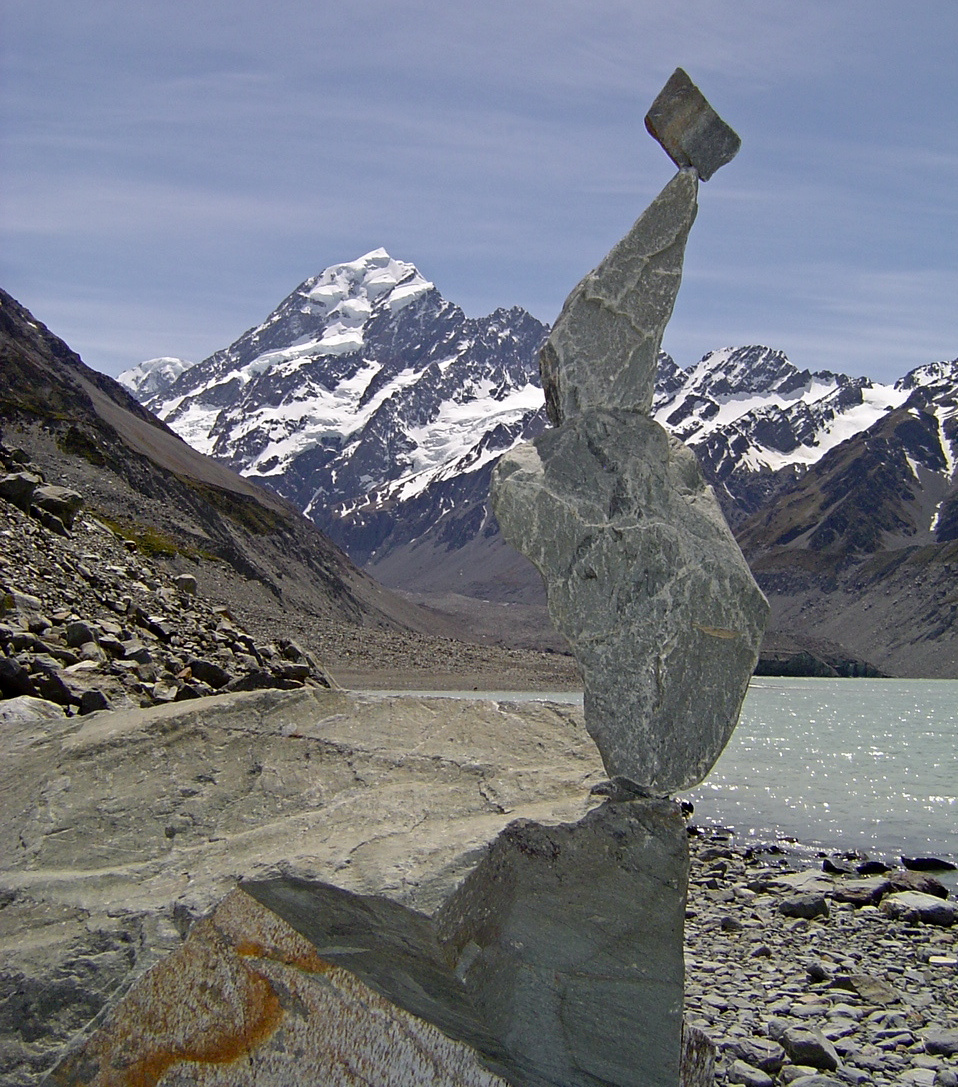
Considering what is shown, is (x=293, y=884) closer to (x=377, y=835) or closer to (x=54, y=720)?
(x=377, y=835)

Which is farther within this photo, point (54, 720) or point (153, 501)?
point (153, 501)

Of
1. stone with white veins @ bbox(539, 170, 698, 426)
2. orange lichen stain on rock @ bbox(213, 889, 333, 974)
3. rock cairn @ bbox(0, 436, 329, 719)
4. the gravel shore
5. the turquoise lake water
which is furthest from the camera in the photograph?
the turquoise lake water

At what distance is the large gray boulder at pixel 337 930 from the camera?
497cm

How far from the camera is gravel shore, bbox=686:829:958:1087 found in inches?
311

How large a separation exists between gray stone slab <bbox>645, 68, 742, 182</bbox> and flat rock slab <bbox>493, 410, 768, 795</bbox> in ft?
7.39

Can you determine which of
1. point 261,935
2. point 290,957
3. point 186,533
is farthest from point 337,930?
point 186,533

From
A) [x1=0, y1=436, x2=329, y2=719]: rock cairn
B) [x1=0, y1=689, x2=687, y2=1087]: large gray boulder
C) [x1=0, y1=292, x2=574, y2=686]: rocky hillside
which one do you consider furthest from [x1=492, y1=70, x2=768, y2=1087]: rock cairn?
[x1=0, y1=292, x2=574, y2=686]: rocky hillside

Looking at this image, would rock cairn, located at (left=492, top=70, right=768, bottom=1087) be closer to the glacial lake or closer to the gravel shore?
the gravel shore

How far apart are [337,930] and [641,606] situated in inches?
97.7

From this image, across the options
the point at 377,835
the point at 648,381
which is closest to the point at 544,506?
the point at 648,381

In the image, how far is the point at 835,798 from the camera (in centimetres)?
2377

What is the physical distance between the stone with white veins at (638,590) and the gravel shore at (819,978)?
3.26 metres

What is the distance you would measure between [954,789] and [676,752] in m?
22.7

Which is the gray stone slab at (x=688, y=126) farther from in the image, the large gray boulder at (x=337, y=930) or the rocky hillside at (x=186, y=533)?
the rocky hillside at (x=186, y=533)
